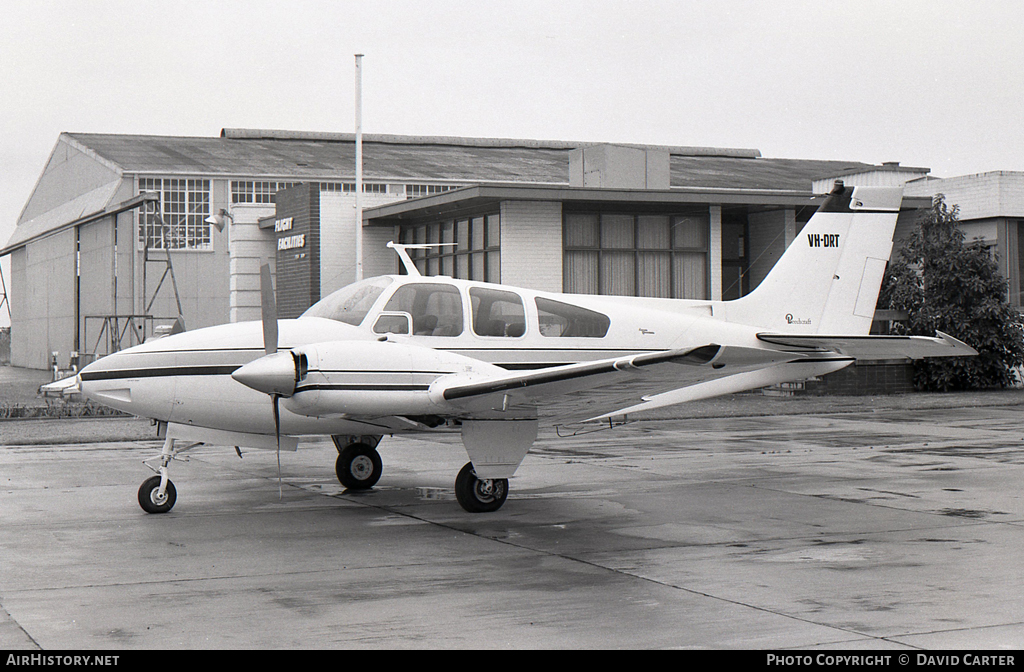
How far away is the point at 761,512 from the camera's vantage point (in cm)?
984

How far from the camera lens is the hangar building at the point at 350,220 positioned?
26.8 metres

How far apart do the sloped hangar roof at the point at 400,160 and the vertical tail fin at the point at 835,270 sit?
24.7 m

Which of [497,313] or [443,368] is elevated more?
[497,313]

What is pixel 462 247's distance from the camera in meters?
28.1

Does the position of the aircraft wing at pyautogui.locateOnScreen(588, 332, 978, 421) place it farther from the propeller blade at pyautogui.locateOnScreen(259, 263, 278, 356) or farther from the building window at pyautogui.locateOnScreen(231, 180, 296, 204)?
the building window at pyautogui.locateOnScreen(231, 180, 296, 204)

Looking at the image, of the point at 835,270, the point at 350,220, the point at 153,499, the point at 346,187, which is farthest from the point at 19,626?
the point at 346,187

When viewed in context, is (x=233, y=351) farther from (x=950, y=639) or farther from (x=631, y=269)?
(x=631, y=269)

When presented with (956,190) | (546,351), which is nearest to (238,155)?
(956,190)

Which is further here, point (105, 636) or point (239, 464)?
→ point (239, 464)

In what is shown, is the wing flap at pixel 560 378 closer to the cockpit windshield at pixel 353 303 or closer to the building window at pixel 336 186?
the cockpit windshield at pixel 353 303

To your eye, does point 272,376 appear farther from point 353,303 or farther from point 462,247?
point 462,247

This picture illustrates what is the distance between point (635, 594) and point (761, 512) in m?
3.56

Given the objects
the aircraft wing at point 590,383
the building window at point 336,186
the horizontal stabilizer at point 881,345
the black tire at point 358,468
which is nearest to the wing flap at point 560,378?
the aircraft wing at point 590,383

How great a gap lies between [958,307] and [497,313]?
19438 millimetres
